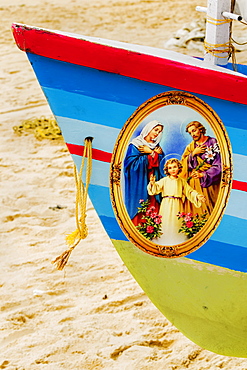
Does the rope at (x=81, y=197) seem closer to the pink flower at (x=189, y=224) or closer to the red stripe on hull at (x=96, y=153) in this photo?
the red stripe on hull at (x=96, y=153)

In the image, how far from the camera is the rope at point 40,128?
4.51m

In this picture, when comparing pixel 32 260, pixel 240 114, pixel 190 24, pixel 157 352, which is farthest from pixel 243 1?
pixel 190 24

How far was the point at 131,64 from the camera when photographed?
1.82 metres

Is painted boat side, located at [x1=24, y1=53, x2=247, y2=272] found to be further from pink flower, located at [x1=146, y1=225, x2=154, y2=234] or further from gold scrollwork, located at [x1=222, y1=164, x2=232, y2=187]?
pink flower, located at [x1=146, y1=225, x2=154, y2=234]

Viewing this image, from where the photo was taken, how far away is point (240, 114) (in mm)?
1841

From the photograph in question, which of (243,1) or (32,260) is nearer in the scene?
(243,1)

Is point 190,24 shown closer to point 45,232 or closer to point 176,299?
point 45,232

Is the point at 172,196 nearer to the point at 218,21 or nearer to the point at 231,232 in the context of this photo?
the point at 231,232

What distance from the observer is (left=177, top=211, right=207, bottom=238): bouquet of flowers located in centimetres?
200

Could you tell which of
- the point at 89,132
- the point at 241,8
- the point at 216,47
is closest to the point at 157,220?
the point at 89,132

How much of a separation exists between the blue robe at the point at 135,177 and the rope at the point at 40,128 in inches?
101

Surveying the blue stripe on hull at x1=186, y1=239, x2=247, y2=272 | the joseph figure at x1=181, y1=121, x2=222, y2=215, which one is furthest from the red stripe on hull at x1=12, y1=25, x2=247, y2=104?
the blue stripe on hull at x1=186, y1=239, x2=247, y2=272

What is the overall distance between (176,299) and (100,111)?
0.83 m

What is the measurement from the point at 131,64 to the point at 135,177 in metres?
0.41
